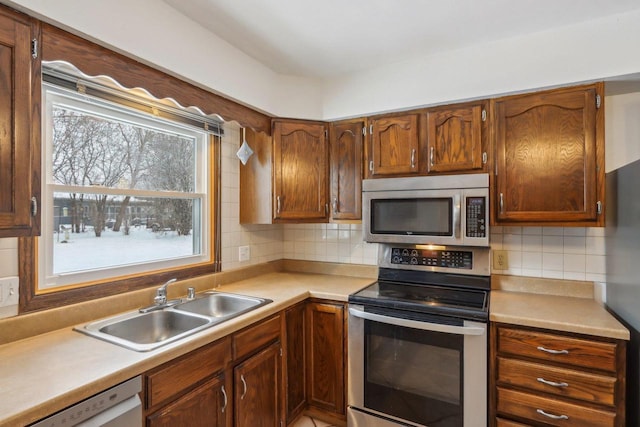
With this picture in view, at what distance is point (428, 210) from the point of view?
207cm

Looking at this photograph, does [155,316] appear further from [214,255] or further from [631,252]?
[631,252]

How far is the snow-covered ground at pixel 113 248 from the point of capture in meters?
1.53

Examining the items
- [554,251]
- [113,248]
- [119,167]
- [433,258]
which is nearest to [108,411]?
[113,248]

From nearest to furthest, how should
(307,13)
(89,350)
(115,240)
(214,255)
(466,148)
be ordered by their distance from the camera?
1. (89,350)
2. (307,13)
3. (115,240)
4. (466,148)
5. (214,255)

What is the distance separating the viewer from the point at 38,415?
2.88 ft

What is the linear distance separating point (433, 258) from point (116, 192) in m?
1.95

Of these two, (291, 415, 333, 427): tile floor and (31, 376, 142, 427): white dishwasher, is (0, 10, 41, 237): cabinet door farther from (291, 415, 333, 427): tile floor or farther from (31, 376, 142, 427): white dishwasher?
(291, 415, 333, 427): tile floor

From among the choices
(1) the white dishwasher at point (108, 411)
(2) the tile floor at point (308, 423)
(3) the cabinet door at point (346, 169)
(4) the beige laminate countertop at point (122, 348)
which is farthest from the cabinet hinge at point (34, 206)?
→ (2) the tile floor at point (308, 423)

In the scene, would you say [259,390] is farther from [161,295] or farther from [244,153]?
[244,153]

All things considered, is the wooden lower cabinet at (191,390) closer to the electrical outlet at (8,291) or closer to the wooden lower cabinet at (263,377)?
the wooden lower cabinet at (263,377)

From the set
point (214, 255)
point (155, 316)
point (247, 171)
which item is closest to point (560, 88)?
point (247, 171)

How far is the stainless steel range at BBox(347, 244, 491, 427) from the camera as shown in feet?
5.47

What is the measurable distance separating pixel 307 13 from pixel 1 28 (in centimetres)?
118

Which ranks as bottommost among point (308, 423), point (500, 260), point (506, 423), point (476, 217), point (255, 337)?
point (308, 423)
